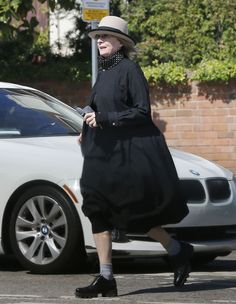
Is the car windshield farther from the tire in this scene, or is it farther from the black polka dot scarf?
the black polka dot scarf

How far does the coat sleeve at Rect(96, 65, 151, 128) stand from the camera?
7.31 m

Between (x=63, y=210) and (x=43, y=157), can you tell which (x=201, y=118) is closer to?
(x=43, y=157)

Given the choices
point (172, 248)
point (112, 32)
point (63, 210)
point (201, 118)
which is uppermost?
point (112, 32)

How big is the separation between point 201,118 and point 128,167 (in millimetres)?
11100

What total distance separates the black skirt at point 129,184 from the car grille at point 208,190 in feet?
4.23

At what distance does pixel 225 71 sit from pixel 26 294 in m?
10.9

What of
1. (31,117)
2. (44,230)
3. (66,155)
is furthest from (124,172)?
(31,117)

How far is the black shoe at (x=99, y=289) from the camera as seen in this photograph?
7.29 metres

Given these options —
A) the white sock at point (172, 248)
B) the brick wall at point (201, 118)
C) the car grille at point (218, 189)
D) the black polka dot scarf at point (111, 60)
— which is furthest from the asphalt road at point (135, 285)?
the brick wall at point (201, 118)

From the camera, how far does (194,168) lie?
8.87 metres

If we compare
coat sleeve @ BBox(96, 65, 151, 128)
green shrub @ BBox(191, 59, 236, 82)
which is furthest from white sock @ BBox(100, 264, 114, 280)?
green shrub @ BBox(191, 59, 236, 82)

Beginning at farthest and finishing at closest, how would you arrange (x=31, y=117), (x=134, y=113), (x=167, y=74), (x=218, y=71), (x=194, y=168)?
(x=167, y=74) < (x=218, y=71) < (x=31, y=117) < (x=194, y=168) < (x=134, y=113)

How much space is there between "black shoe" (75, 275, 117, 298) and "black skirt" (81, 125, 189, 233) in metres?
0.33

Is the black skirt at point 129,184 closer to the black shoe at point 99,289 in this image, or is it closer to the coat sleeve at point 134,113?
the coat sleeve at point 134,113
